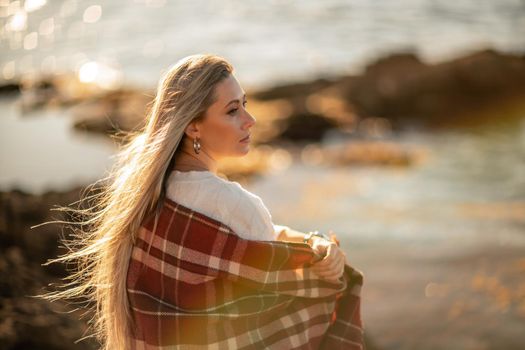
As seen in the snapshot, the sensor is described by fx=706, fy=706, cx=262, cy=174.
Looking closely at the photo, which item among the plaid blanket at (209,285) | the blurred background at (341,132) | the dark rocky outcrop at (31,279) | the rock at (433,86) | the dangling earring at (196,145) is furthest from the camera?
the rock at (433,86)

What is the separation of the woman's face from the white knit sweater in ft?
0.39

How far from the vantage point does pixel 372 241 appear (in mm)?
7227

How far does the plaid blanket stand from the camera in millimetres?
2262

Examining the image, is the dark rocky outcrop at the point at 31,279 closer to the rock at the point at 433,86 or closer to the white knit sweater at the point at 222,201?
the white knit sweater at the point at 222,201

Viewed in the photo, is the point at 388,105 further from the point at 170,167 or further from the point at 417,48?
the point at 170,167

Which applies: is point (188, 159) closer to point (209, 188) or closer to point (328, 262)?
point (209, 188)

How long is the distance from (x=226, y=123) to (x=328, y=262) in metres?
0.59

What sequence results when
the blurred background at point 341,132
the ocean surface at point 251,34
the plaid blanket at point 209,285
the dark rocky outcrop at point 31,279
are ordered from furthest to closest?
the ocean surface at point 251,34 < the blurred background at point 341,132 < the dark rocky outcrop at point 31,279 < the plaid blanket at point 209,285

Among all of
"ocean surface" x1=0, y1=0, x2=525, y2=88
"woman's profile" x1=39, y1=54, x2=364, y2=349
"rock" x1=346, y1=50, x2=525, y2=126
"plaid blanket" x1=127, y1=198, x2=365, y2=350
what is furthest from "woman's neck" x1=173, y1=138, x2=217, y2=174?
"rock" x1=346, y1=50, x2=525, y2=126

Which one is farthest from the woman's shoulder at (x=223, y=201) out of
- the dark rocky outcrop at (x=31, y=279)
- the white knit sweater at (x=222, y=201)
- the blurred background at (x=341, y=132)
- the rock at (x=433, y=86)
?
the rock at (x=433, y=86)

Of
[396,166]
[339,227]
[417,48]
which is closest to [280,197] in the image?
[339,227]

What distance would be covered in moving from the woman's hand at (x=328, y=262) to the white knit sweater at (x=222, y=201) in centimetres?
22

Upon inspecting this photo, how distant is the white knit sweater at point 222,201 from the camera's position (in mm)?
2273

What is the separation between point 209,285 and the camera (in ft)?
7.52
